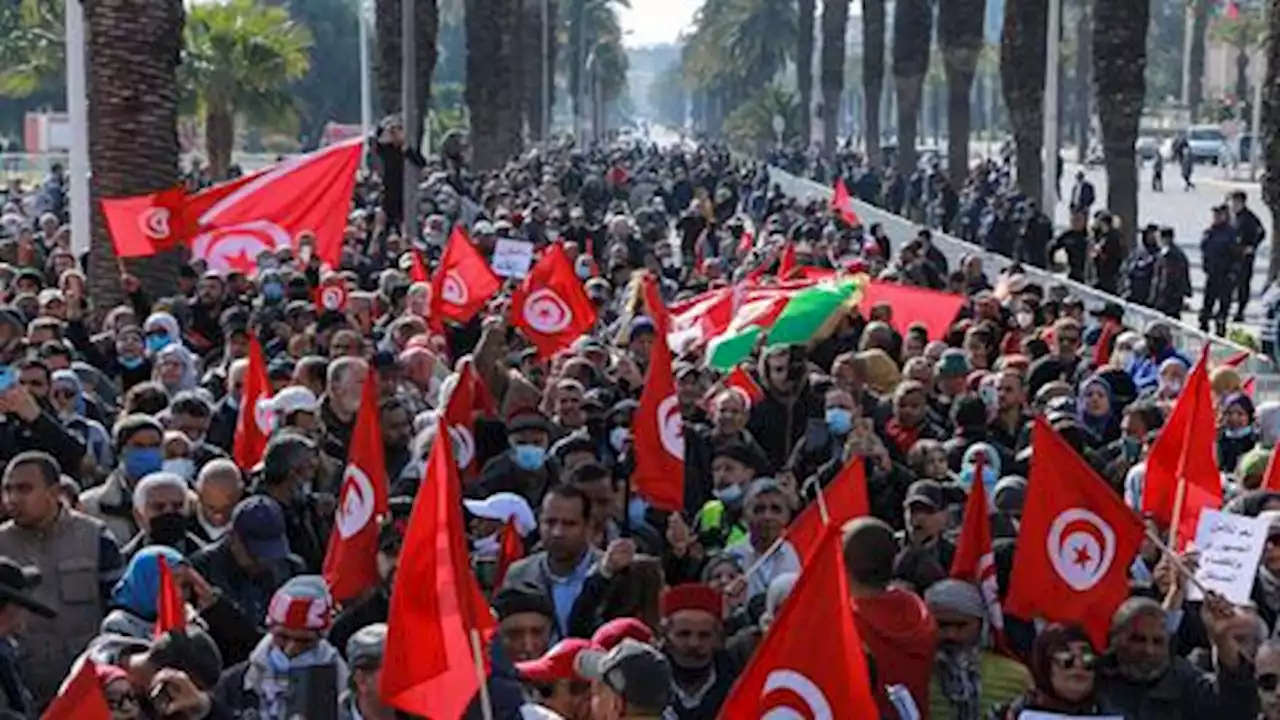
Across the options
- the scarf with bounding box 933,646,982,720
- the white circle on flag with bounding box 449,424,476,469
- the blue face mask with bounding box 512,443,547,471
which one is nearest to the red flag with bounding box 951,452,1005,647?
the scarf with bounding box 933,646,982,720

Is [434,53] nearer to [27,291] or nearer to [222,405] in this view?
[27,291]

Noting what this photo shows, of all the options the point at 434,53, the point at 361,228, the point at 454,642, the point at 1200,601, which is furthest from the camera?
the point at 434,53

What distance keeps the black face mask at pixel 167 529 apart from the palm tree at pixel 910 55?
41031 millimetres

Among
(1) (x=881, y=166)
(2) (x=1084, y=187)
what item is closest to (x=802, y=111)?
(1) (x=881, y=166)

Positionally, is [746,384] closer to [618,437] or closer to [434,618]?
[618,437]

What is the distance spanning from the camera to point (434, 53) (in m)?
33.3

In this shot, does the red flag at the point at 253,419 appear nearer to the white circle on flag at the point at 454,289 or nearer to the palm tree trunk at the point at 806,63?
the white circle on flag at the point at 454,289

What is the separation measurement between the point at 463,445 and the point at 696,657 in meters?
3.52

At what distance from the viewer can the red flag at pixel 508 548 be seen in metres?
8.53

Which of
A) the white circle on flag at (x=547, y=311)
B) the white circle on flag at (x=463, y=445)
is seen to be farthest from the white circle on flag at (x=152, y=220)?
the white circle on flag at (x=463, y=445)

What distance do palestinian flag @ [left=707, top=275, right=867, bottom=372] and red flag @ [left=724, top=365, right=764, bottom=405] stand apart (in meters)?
1.81

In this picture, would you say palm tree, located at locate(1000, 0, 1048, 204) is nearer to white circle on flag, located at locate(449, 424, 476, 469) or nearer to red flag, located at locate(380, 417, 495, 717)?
white circle on flag, located at locate(449, 424, 476, 469)

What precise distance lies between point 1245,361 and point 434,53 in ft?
62.6

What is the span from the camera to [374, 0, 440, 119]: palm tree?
3238cm
